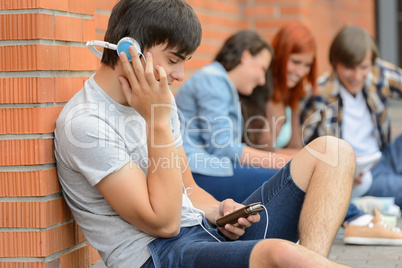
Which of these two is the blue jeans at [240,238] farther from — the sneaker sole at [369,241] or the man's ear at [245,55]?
the man's ear at [245,55]

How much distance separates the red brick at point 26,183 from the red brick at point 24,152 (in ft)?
0.13

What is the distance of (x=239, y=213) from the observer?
2584mm

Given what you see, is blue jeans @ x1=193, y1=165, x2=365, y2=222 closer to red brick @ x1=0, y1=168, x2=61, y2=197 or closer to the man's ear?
the man's ear

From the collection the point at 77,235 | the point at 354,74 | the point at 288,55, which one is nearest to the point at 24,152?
the point at 77,235

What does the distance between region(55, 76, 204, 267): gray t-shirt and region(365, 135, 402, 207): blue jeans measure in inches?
108

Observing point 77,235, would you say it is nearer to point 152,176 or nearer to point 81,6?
point 152,176

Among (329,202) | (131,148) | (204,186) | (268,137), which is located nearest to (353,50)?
(268,137)

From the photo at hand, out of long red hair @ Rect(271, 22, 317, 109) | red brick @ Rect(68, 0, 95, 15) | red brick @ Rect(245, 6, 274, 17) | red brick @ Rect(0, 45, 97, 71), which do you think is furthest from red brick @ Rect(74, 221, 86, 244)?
red brick @ Rect(245, 6, 274, 17)

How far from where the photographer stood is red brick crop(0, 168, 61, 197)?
98.3 inches

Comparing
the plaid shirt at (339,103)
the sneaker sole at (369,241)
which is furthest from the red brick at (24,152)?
the plaid shirt at (339,103)

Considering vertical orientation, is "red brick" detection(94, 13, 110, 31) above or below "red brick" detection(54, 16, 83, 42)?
above

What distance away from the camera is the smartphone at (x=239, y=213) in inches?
100

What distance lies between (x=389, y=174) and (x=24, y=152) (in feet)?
10.8

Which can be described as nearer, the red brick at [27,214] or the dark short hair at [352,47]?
the red brick at [27,214]
